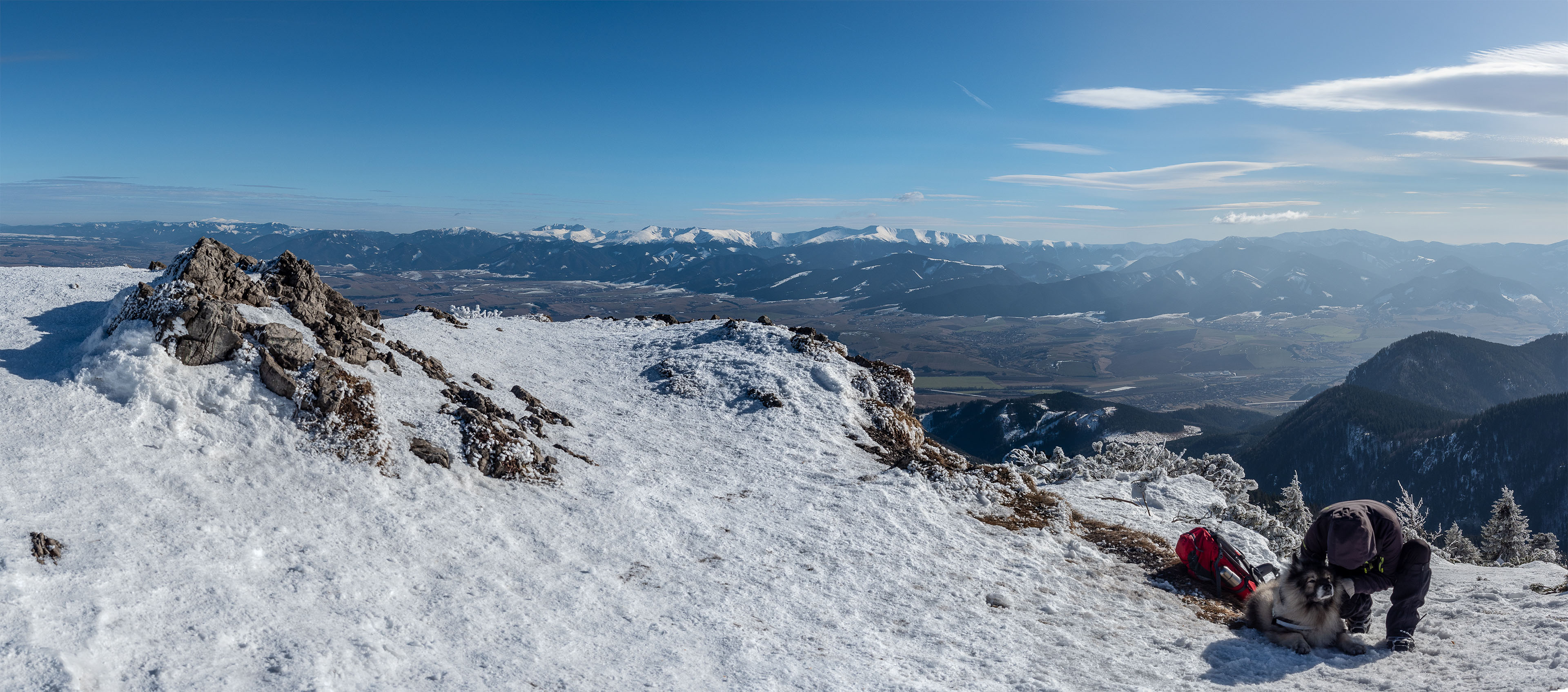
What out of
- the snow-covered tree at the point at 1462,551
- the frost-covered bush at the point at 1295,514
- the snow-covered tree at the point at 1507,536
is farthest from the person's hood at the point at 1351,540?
the snow-covered tree at the point at 1507,536

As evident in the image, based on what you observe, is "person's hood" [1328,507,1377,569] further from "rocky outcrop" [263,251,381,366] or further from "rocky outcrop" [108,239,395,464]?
"rocky outcrop" [263,251,381,366]

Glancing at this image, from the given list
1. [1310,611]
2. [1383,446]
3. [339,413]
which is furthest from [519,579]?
[1383,446]

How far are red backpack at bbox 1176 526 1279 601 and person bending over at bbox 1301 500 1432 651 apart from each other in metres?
3.54

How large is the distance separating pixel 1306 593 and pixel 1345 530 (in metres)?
1.39

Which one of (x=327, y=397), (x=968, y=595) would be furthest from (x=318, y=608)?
(x=968, y=595)

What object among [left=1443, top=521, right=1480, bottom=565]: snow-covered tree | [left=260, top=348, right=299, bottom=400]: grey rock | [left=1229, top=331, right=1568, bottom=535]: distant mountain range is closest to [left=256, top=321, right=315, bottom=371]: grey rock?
[left=260, top=348, right=299, bottom=400]: grey rock

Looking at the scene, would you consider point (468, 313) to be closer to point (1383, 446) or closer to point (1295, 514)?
point (1295, 514)

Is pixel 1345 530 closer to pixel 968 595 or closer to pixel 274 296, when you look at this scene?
pixel 968 595

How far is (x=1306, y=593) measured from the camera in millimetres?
10312

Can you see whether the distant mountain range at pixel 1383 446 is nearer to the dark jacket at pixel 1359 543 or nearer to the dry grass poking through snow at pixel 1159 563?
the dry grass poking through snow at pixel 1159 563

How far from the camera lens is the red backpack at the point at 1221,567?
14.3 m

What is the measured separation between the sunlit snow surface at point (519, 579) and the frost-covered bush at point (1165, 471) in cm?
246

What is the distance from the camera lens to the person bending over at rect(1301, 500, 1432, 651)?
9.64 m

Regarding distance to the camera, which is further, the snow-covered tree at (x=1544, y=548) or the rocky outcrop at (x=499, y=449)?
the snow-covered tree at (x=1544, y=548)
